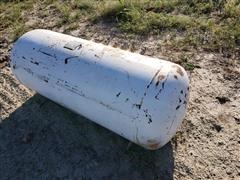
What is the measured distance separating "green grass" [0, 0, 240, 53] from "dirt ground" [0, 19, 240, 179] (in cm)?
30

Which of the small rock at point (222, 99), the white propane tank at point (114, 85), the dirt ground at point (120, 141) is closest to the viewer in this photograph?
the white propane tank at point (114, 85)

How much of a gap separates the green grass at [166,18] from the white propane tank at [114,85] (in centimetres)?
142

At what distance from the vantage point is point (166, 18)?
4781mm

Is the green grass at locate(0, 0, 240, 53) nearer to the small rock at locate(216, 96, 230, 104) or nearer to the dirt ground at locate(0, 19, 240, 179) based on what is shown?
the dirt ground at locate(0, 19, 240, 179)

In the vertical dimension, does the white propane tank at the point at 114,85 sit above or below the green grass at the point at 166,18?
above

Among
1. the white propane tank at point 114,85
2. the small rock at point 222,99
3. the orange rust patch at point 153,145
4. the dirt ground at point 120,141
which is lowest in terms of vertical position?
the dirt ground at point 120,141

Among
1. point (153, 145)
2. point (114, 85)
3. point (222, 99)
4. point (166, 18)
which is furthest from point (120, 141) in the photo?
point (166, 18)

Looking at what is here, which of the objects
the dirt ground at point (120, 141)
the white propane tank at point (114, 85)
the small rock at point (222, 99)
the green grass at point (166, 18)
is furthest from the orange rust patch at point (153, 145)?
the green grass at point (166, 18)

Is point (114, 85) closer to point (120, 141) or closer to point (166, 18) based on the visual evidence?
point (120, 141)

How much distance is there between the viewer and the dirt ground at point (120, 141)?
319 centimetres

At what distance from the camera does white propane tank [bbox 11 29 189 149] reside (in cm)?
288

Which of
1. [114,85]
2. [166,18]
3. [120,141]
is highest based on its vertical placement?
[114,85]

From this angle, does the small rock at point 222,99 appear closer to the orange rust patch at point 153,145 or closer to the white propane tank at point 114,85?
the white propane tank at point 114,85

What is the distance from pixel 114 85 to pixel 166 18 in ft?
6.69
